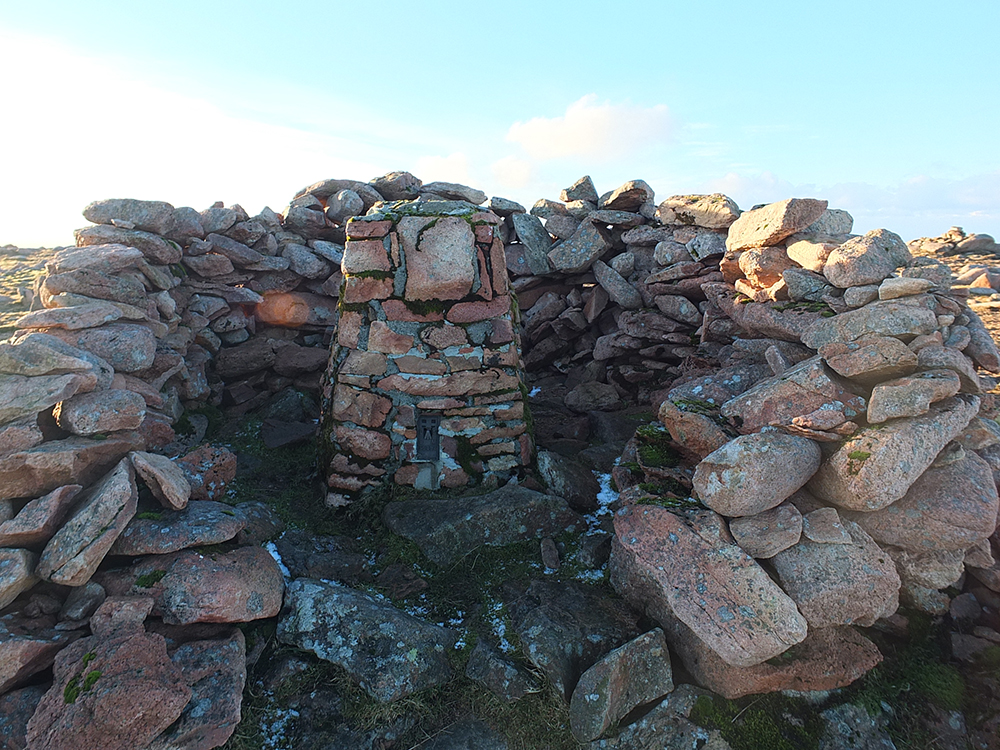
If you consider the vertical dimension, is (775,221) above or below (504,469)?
above

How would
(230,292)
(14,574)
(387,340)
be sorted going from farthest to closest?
(230,292) → (387,340) → (14,574)

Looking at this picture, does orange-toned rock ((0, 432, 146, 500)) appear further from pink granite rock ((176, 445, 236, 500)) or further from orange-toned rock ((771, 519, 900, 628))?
orange-toned rock ((771, 519, 900, 628))

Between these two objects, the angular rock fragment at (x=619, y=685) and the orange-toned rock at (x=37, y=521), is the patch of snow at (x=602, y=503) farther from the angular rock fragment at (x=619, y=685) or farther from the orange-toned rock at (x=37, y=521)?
the orange-toned rock at (x=37, y=521)

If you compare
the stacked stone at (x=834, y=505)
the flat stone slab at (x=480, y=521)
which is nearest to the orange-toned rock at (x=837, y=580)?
the stacked stone at (x=834, y=505)

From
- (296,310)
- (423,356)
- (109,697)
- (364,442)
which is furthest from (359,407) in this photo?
(296,310)

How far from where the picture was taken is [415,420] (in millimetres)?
6367

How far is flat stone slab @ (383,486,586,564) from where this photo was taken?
5555 mm

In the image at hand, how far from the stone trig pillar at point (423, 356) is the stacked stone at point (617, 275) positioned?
359 cm

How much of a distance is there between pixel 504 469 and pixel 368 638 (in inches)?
105

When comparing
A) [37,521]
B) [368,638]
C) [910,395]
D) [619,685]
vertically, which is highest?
[910,395]

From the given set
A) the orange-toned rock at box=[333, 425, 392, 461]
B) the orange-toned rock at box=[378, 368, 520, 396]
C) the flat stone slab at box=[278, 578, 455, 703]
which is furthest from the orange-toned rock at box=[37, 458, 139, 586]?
the orange-toned rock at box=[378, 368, 520, 396]

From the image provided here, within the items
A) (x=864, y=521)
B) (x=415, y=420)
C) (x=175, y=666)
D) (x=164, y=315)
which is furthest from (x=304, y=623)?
(x=164, y=315)

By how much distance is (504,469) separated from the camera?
21.5ft

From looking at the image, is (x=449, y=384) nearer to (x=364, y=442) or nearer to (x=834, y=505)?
(x=364, y=442)
